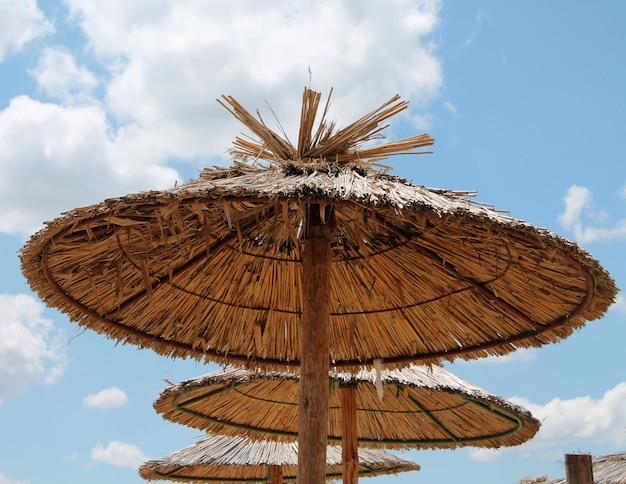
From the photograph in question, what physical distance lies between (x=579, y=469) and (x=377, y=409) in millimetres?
2900

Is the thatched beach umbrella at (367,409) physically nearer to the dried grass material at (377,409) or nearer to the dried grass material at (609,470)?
the dried grass material at (377,409)

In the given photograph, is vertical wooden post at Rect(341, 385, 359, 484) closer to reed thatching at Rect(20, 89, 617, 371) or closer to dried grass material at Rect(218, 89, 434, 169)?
reed thatching at Rect(20, 89, 617, 371)

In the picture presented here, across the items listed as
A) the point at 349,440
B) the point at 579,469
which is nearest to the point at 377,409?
the point at 349,440

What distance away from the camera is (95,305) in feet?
12.3

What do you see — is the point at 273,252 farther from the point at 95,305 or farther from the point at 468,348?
the point at 468,348

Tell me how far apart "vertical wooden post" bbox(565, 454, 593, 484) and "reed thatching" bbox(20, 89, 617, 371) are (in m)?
0.85

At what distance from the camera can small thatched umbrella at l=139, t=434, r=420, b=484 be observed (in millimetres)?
8289

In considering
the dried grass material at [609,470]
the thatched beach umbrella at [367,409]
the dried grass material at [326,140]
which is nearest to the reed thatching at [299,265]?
the dried grass material at [326,140]

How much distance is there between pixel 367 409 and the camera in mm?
6867

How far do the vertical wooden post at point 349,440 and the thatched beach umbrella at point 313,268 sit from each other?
5.11ft

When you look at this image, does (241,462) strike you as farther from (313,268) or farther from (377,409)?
(313,268)

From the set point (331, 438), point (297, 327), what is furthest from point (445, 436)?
point (297, 327)

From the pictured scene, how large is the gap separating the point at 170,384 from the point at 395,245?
3093 mm

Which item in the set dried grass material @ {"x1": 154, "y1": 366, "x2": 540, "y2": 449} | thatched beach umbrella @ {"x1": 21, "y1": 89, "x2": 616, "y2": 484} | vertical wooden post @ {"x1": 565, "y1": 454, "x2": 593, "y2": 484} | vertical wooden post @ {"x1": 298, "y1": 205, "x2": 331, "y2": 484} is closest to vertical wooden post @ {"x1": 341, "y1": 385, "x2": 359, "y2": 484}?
dried grass material @ {"x1": 154, "y1": 366, "x2": 540, "y2": 449}
